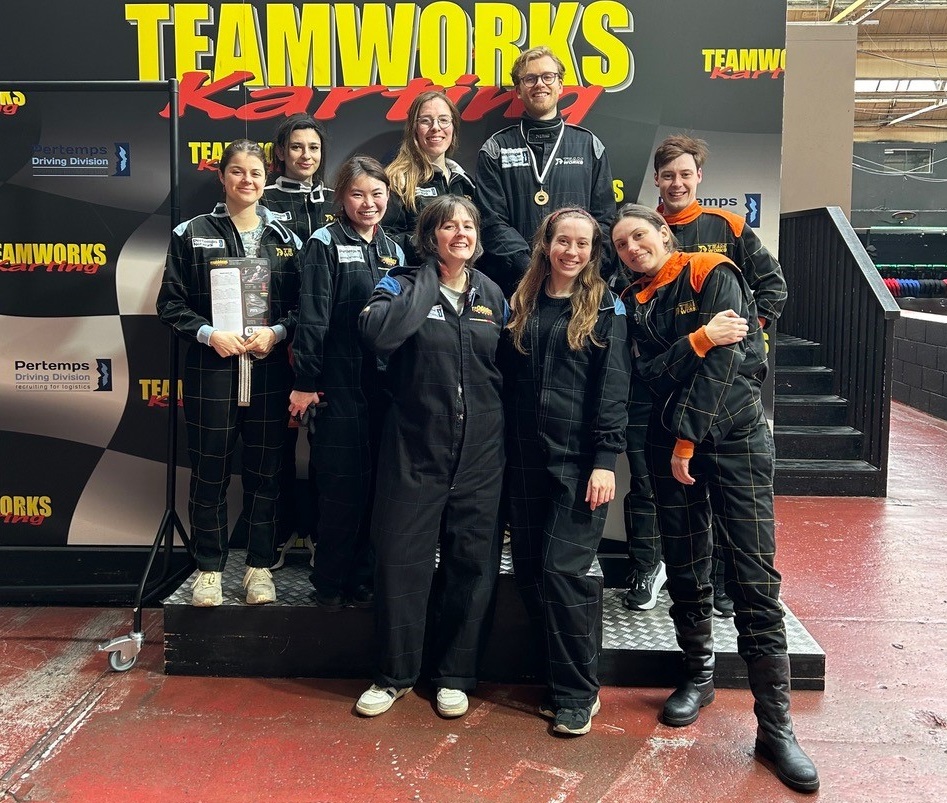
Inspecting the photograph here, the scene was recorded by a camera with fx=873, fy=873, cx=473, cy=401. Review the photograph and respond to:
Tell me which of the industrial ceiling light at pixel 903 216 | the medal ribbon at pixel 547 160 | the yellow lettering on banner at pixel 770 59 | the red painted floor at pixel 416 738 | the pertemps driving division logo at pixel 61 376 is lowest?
the red painted floor at pixel 416 738

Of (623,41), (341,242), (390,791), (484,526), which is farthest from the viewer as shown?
(623,41)

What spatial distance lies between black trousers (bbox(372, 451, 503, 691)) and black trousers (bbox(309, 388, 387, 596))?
0.74ft

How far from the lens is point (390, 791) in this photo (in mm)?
2664

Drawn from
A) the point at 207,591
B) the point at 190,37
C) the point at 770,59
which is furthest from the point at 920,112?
the point at 207,591

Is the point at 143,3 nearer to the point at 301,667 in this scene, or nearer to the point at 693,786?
the point at 301,667

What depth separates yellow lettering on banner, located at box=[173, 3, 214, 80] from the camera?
4008 mm

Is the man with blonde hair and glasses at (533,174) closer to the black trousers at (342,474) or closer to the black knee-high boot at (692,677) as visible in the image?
the black trousers at (342,474)

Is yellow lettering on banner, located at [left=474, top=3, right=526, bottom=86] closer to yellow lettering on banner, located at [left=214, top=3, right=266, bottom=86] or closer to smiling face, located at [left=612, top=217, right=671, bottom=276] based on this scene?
yellow lettering on banner, located at [left=214, top=3, right=266, bottom=86]

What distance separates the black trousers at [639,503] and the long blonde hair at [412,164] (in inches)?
48.8

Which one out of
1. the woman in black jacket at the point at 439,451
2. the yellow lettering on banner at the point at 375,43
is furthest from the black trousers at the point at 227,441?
the yellow lettering on banner at the point at 375,43

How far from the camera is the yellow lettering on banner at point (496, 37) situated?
13.1 feet

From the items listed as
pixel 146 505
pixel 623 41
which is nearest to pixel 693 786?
pixel 146 505

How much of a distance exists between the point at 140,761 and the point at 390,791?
0.84 m

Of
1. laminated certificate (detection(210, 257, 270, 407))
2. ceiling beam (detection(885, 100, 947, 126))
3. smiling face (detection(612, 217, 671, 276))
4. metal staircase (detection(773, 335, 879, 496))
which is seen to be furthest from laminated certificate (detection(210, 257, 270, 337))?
ceiling beam (detection(885, 100, 947, 126))
